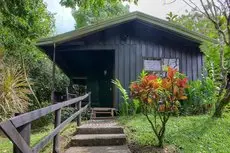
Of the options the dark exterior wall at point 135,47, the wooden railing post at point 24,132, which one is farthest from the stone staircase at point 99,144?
the dark exterior wall at point 135,47

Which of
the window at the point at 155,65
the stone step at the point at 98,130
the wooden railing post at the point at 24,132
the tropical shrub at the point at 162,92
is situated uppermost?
the window at the point at 155,65

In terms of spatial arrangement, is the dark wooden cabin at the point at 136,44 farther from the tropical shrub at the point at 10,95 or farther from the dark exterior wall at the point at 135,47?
the tropical shrub at the point at 10,95

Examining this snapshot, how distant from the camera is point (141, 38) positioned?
40.5 ft

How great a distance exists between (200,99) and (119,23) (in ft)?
13.8

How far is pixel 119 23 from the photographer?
37.4ft

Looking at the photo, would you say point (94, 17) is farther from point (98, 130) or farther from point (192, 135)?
point (192, 135)

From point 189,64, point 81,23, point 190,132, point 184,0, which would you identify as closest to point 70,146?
point 190,132

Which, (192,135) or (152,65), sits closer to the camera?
(192,135)

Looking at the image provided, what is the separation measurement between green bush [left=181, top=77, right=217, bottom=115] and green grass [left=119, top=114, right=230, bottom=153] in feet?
7.18

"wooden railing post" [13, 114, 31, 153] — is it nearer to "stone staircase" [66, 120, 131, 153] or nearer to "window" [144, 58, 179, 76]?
"stone staircase" [66, 120, 131, 153]

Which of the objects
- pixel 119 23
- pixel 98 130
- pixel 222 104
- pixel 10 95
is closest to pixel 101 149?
pixel 98 130

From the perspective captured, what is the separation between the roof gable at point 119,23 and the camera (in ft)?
35.7

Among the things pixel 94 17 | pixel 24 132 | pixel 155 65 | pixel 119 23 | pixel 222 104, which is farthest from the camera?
pixel 94 17

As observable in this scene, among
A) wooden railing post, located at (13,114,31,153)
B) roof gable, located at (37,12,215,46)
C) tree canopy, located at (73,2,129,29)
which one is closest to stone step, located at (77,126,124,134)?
wooden railing post, located at (13,114,31,153)
